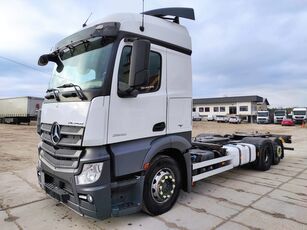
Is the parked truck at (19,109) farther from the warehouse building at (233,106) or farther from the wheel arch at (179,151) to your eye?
the warehouse building at (233,106)

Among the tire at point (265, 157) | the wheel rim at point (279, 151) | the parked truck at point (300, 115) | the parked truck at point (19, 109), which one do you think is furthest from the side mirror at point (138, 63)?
the parked truck at point (300, 115)

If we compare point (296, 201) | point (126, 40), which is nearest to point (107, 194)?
point (126, 40)

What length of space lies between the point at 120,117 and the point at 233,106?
6308 centimetres

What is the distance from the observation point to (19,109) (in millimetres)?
31812

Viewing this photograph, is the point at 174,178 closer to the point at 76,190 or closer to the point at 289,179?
the point at 76,190

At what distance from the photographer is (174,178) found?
14.0ft

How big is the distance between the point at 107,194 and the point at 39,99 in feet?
106

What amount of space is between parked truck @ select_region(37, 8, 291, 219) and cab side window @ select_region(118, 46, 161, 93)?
1cm

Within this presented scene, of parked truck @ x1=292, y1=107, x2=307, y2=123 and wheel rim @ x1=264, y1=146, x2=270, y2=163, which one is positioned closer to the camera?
wheel rim @ x1=264, y1=146, x2=270, y2=163

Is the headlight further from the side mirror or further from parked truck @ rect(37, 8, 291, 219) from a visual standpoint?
the side mirror

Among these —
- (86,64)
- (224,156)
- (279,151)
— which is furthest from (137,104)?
(279,151)

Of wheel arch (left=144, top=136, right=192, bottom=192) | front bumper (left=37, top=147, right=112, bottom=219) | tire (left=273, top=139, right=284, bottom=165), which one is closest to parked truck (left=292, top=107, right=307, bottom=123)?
tire (left=273, top=139, right=284, bottom=165)

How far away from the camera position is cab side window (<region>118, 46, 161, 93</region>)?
348 cm

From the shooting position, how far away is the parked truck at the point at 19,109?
31078 mm
